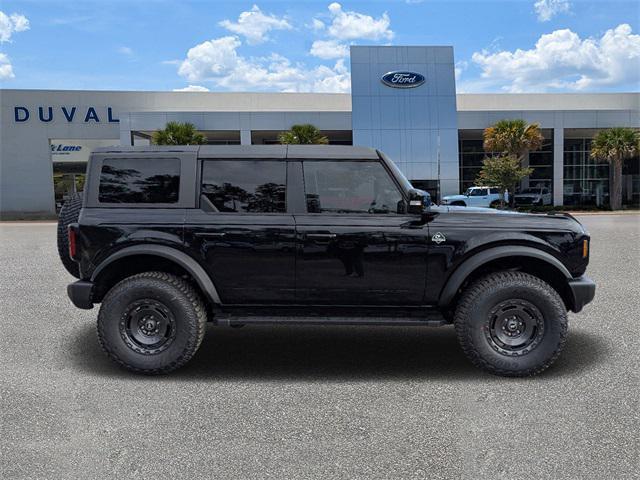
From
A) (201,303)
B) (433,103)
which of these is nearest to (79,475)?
(201,303)

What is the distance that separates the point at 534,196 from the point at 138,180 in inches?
1423

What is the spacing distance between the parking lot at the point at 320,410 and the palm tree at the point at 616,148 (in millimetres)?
32955

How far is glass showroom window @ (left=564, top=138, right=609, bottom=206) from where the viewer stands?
38969 mm

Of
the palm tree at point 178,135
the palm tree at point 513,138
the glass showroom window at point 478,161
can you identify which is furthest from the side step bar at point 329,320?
the glass showroom window at point 478,161

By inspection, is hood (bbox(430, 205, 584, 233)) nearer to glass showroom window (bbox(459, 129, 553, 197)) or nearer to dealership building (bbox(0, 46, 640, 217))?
dealership building (bbox(0, 46, 640, 217))

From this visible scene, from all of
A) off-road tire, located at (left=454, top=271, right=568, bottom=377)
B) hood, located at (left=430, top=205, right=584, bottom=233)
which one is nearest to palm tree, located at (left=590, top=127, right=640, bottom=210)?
hood, located at (left=430, top=205, right=584, bottom=233)

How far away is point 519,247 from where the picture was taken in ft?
14.6

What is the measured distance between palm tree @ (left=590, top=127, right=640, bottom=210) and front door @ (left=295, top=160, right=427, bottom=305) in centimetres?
3516

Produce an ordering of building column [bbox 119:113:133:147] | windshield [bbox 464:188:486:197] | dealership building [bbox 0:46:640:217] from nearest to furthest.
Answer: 1. windshield [bbox 464:188:486:197]
2. building column [bbox 119:113:133:147]
3. dealership building [bbox 0:46:640:217]

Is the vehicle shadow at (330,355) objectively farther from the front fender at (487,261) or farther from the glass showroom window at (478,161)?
the glass showroom window at (478,161)

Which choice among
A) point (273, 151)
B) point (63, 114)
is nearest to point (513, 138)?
point (63, 114)

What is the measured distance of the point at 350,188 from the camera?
4570 millimetres

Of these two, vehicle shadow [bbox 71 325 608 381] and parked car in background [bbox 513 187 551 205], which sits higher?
parked car in background [bbox 513 187 551 205]

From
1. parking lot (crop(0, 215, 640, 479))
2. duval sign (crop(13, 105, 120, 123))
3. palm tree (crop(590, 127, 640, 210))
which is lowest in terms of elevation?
parking lot (crop(0, 215, 640, 479))
